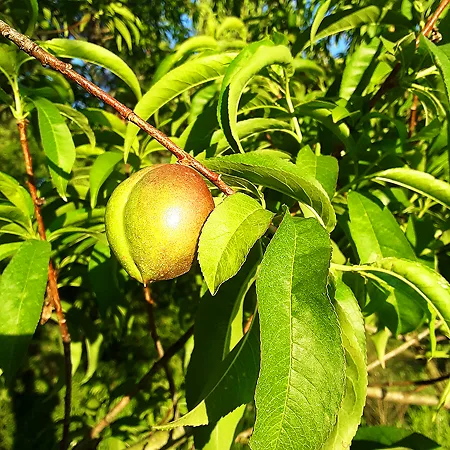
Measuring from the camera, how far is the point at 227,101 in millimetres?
986

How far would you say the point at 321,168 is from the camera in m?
1.14

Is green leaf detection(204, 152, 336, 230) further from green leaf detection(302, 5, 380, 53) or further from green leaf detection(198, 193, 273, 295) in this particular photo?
green leaf detection(302, 5, 380, 53)

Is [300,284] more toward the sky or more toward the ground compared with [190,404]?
more toward the sky

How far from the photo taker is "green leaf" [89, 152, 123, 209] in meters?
1.28

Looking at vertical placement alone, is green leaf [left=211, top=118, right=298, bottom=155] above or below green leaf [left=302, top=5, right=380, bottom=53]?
below

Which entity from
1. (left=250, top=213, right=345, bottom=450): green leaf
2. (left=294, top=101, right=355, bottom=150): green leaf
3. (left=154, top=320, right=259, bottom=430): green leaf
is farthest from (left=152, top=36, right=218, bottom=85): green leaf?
(left=250, top=213, right=345, bottom=450): green leaf

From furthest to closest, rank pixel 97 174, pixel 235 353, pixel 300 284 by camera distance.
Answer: pixel 97 174 < pixel 235 353 < pixel 300 284

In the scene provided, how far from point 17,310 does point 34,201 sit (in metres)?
0.36

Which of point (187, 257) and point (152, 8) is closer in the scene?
point (187, 257)

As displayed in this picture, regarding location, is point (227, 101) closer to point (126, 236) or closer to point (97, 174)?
point (126, 236)

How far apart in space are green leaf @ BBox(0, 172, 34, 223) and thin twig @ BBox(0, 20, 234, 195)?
543 mm

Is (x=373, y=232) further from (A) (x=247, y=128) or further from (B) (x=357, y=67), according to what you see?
(B) (x=357, y=67)

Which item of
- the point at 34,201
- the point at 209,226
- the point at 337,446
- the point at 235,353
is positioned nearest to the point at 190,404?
the point at 235,353

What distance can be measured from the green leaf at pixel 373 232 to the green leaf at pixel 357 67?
1.45 ft
